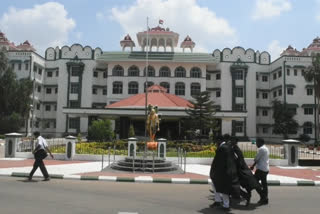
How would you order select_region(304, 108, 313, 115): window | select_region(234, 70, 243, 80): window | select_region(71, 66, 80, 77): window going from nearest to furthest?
select_region(304, 108, 313, 115): window → select_region(234, 70, 243, 80): window → select_region(71, 66, 80, 77): window

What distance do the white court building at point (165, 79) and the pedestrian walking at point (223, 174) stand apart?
137 ft

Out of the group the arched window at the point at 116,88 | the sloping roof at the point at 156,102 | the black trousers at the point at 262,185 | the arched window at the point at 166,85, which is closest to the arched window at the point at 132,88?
the arched window at the point at 116,88

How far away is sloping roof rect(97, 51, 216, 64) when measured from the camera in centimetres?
4888

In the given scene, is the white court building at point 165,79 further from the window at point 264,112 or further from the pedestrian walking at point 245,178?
the pedestrian walking at point 245,178

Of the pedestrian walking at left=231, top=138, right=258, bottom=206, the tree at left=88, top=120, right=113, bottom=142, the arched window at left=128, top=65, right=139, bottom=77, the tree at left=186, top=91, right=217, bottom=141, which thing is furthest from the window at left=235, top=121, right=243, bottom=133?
the pedestrian walking at left=231, top=138, right=258, bottom=206

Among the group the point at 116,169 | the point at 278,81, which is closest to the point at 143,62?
the point at 278,81

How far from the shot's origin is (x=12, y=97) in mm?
42219

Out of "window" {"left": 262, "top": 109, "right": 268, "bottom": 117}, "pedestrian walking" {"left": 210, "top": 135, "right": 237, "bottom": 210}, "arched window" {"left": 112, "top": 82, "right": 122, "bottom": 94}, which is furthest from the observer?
"window" {"left": 262, "top": 109, "right": 268, "bottom": 117}

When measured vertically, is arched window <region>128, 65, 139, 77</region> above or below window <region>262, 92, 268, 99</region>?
above

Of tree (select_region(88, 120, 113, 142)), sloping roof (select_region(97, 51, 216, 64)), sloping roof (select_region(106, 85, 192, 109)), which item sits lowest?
tree (select_region(88, 120, 113, 142))

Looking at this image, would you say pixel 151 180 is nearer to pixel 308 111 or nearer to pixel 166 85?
pixel 166 85

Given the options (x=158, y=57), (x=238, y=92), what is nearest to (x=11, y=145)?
(x=158, y=57)

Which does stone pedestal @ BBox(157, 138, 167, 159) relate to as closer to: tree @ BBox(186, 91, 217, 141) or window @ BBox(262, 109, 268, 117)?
tree @ BBox(186, 91, 217, 141)

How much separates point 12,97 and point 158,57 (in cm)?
2172
